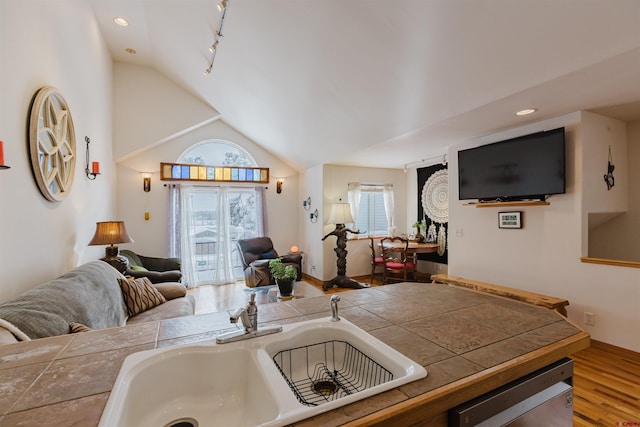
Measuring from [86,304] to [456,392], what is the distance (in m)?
2.27

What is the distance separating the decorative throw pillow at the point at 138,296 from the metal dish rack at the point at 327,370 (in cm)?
226

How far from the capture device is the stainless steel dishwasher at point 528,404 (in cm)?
83

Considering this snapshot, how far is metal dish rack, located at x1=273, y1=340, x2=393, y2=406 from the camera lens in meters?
1.02

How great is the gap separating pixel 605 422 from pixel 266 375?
2340 millimetres

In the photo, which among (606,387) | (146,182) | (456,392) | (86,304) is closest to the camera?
(456,392)

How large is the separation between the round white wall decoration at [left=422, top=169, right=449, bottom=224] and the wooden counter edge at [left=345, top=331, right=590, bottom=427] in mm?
4601

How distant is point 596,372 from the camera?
236 centimetres

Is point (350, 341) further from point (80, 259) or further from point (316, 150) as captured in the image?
point (316, 150)

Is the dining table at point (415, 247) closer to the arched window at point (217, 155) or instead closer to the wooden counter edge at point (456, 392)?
the arched window at point (217, 155)

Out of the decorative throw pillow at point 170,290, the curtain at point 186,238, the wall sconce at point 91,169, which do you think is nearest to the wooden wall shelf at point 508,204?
the decorative throw pillow at point 170,290

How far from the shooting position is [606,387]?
216 centimetres

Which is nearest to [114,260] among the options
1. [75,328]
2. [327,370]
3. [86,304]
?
[86,304]

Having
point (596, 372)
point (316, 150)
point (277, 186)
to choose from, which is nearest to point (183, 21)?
point (316, 150)

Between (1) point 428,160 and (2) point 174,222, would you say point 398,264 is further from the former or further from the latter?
(2) point 174,222
